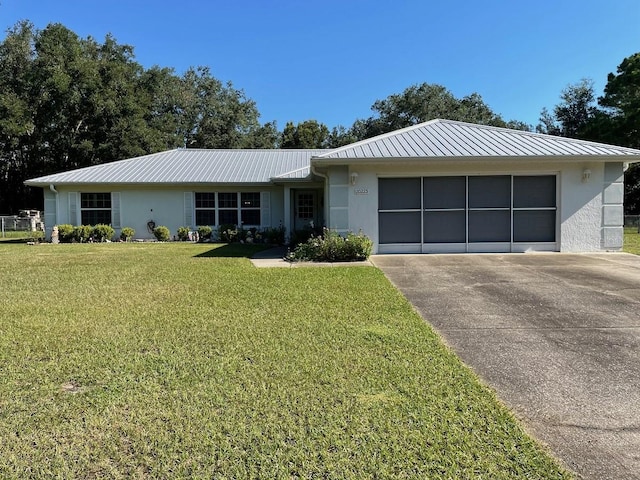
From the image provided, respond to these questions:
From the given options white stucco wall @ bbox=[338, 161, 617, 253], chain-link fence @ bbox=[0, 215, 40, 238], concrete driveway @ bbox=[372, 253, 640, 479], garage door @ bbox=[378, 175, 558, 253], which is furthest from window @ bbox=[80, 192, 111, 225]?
concrete driveway @ bbox=[372, 253, 640, 479]

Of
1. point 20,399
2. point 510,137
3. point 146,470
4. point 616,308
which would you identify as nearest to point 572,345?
point 616,308

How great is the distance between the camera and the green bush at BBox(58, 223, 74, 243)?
17984 millimetres

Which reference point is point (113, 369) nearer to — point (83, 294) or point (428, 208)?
point (83, 294)

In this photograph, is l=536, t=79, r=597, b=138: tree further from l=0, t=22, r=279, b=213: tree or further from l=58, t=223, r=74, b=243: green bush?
l=58, t=223, r=74, b=243: green bush

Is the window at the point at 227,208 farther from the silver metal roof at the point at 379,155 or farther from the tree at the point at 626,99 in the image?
the tree at the point at 626,99

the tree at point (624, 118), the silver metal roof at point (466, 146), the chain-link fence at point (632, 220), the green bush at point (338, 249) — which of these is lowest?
the green bush at point (338, 249)

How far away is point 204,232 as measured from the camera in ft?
59.8

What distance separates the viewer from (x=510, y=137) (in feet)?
43.1

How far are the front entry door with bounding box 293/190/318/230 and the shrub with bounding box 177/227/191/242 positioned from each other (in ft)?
14.5

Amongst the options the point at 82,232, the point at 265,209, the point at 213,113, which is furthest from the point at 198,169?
the point at 213,113

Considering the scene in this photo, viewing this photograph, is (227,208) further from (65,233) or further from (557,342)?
(557,342)

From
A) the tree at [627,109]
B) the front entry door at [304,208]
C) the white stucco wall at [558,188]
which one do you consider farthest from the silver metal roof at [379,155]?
the tree at [627,109]

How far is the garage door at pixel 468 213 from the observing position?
12.2 meters

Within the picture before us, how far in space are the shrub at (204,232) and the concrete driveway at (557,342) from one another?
34.0 feet
